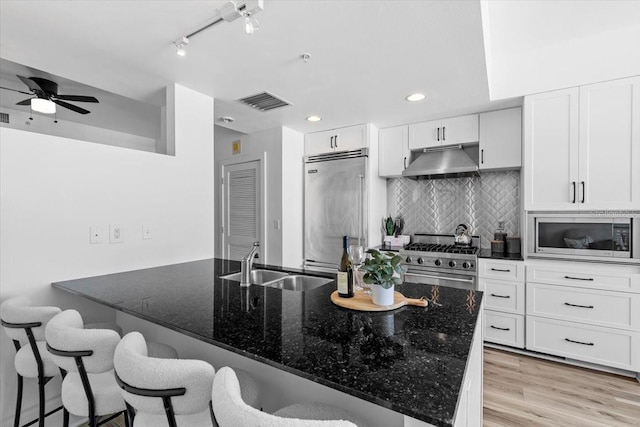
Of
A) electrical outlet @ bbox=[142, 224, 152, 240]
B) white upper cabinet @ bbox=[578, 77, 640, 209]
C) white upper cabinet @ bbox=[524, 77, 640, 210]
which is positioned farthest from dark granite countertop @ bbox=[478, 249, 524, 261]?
electrical outlet @ bbox=[142, 224, 152, 240]

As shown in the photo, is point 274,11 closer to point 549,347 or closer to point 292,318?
point 292,318

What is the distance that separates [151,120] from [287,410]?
440 cm

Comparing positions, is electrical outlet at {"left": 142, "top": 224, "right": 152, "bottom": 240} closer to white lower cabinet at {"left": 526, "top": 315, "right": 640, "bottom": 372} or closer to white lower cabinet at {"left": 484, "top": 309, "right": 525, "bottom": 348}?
white lower cabinet at {"left": 484, "top": 309, "right": 525, "bottom": 348}

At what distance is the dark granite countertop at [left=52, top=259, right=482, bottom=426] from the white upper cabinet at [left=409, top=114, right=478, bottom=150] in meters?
2.09

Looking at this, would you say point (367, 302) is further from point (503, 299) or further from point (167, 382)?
point (503, 299)

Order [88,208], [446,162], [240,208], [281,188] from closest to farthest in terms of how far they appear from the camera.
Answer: [88,208], [446,162], [281,188], [240,208]

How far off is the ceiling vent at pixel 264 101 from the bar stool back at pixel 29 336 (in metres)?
2.10

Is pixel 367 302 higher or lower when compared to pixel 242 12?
lower

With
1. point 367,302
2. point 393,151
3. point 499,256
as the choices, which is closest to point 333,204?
point 393,151

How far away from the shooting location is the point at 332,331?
1.10 metres

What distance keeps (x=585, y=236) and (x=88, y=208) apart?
3.81m

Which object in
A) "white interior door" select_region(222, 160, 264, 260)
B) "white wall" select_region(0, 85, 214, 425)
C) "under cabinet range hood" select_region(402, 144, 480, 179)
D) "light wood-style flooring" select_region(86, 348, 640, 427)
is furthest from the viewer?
"white interior door" select_region(222, 160, 264, 260)

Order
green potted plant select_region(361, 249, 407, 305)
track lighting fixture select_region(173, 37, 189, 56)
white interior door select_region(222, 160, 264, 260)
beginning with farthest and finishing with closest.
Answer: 1. white interior door select_region(222, 160, 264, 260)
2. track lighting fixture select_region(173, 37, 189, 56)
3. green potted plant select_region(361, 249, 407, 305)

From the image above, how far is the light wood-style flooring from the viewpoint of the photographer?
1.89 metres
